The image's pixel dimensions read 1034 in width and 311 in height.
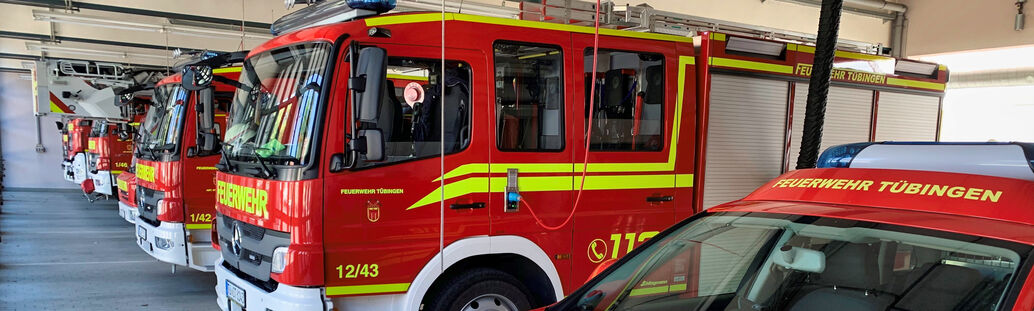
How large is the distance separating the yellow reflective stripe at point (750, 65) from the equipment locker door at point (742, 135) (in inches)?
A: 3.2

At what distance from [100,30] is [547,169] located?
11613 millimetres

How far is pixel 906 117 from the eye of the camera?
5.99 meters

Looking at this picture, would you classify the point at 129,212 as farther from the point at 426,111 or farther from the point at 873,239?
the point at 873,239

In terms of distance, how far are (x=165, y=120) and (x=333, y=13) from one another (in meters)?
4.55

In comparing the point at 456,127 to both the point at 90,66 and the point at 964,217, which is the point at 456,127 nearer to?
the point at 964,217

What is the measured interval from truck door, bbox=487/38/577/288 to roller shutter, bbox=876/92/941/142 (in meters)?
3.30

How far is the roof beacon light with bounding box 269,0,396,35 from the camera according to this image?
371 centimetres

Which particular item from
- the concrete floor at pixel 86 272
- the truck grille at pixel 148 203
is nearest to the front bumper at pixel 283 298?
the concrete floor at pixel 86 272

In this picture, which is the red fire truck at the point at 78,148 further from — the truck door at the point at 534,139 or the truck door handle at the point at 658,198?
the truck door handle at the point at 658,198

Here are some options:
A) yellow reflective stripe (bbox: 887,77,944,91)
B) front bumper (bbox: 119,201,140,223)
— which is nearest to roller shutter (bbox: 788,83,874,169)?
yellow reflective stripe (bbox: 887,77,944,91)

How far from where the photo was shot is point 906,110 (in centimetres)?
598

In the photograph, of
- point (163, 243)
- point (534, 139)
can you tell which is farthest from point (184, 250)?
point (534, 139)

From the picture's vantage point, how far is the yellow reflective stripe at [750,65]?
15.4 ft

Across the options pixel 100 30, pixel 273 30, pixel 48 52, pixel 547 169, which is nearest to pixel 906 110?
pixel 547 169
